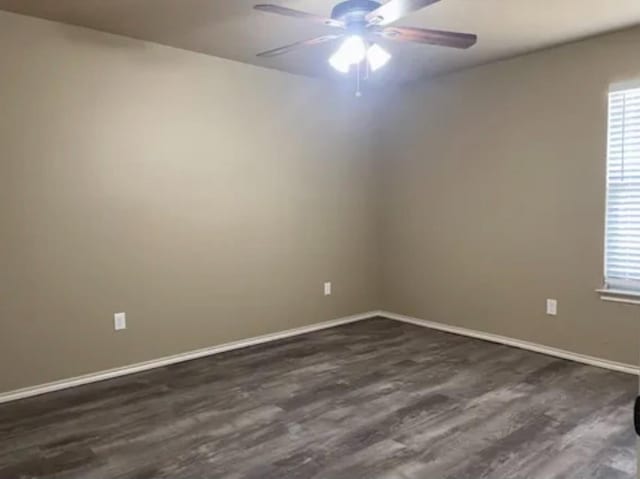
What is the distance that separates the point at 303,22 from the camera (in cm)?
320

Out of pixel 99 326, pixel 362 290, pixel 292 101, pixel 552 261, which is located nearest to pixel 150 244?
pixel 99 326

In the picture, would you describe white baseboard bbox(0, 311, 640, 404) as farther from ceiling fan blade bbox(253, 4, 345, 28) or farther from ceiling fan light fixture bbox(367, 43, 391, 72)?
ceiling fan blade bbox(253, 4, 345, 28)

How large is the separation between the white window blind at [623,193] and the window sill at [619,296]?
36 mm

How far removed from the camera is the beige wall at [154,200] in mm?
3199

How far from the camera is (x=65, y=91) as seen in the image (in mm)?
3309

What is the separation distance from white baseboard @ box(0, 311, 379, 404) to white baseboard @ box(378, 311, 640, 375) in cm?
56

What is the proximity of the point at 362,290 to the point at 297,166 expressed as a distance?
4.81 feet

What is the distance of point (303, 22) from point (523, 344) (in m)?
2.97

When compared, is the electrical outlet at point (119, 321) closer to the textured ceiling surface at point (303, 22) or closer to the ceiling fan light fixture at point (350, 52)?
the textured ceiling surface at point (303, 22)

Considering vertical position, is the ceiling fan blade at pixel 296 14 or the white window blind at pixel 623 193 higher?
the ceiling fan blade at pixel 296 14

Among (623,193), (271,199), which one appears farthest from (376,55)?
(623,193)

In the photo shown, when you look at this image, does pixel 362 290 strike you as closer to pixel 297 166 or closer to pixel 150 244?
pixel 297 166

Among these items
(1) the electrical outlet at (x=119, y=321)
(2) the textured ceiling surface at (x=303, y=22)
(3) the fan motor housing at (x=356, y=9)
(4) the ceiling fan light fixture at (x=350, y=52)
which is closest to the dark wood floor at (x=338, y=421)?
(1) the electrical outlet at (x=119, y=321)

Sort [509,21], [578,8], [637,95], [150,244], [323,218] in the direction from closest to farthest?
[578,8] < [509,21] < [637,95] < [150,244] < [323,218]
